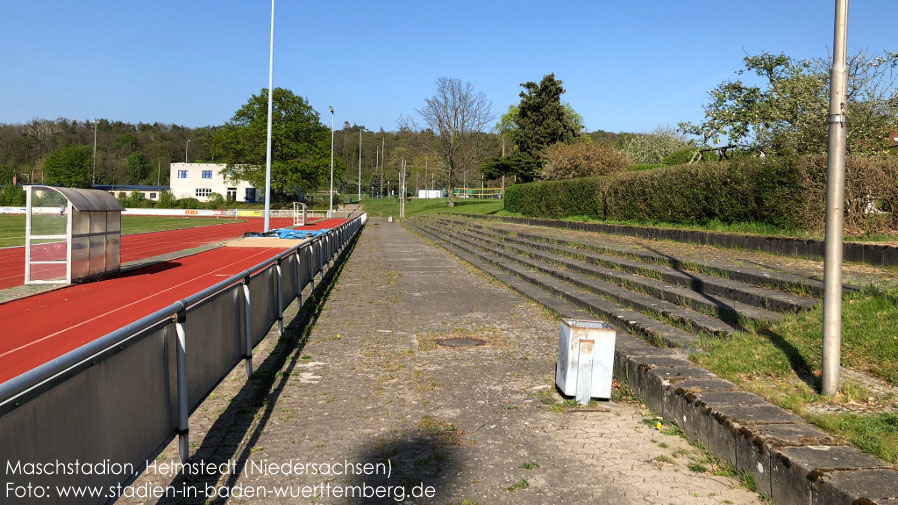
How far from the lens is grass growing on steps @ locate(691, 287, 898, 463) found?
3979mm

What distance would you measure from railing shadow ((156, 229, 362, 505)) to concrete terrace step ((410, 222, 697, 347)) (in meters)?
4.18

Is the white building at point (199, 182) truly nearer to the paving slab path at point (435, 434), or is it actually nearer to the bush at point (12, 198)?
the bush at point (12, 198)

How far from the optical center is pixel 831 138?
4.78 meters

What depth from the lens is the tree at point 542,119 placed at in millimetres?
53844

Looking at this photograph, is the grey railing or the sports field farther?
the sports field

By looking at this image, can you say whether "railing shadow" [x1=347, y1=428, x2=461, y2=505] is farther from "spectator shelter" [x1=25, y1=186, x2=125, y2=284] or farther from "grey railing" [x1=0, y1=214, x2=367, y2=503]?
"spectator shelter" [x1=25, y1=186, x2=125, y2=284]

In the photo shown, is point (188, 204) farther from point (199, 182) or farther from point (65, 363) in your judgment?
point (65, 363)

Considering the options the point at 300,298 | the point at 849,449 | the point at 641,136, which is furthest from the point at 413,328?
the point at 641,136

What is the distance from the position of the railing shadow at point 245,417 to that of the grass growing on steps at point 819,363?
3952 mm

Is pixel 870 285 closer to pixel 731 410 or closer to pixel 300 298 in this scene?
pixel 731 410

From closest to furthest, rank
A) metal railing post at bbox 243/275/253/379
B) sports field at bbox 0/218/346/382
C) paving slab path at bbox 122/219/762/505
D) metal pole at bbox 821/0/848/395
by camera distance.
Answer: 1. paving slab path at bbox 122/219/762/505
2. metal pole at bbox 821/0/848/395
3. metal railing post at bbox 243/275/253/379
4. sports field at bbox 0/218/346/382

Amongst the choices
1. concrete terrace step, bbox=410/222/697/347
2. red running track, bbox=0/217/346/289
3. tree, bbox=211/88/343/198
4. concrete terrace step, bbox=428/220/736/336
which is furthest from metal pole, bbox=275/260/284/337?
tree, bbox=211/88/343/198

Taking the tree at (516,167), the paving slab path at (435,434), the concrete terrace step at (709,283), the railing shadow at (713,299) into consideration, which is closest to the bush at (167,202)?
the tree at (516,167)

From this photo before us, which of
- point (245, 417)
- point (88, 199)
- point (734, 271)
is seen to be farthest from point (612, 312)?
point (88, 199)
